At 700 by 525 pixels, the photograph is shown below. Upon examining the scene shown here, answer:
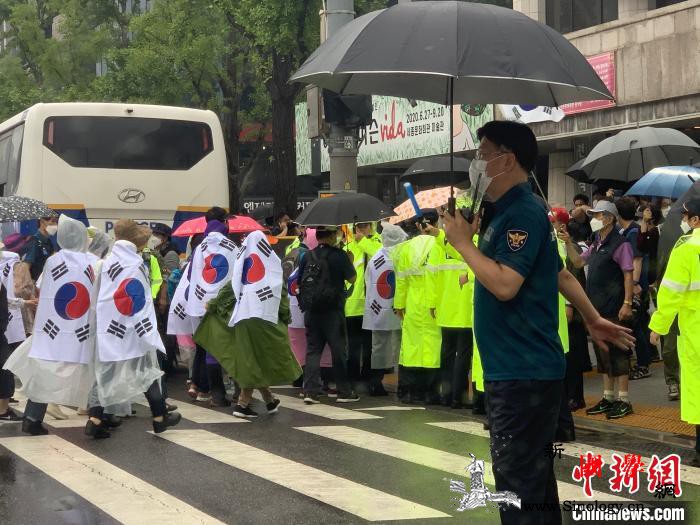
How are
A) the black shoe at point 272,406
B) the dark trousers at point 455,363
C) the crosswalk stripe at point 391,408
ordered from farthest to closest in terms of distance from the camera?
the crosswalk stripe at point 391,408 < the dark trousers at point 455,363 < the black shoe at point 272,406

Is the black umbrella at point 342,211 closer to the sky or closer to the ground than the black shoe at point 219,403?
closer to the sky

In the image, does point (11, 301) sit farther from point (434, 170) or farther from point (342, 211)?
point (434, 170)

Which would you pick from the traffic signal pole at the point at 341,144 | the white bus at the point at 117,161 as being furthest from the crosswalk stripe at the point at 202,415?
the white bus at the point at 117,161

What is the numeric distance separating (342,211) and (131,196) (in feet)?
20.3

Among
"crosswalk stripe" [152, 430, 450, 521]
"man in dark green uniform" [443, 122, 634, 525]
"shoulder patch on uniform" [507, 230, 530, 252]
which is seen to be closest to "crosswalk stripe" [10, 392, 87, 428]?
"crosswalk stripe" [152, 430, 450, 521]

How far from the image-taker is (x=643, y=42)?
68.7 ft

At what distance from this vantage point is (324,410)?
1187cm

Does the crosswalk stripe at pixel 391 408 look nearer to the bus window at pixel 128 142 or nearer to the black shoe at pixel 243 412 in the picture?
the black shoe at pixel 243 412

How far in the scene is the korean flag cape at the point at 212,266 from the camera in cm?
1193

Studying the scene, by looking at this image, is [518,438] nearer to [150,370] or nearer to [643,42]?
[150,370]

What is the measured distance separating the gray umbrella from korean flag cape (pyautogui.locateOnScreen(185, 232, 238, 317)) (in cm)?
514

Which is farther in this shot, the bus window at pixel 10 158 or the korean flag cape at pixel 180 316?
the bus window at pixel 10 158

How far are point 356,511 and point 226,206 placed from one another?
39.0ft

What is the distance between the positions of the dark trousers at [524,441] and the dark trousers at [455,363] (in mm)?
6801
